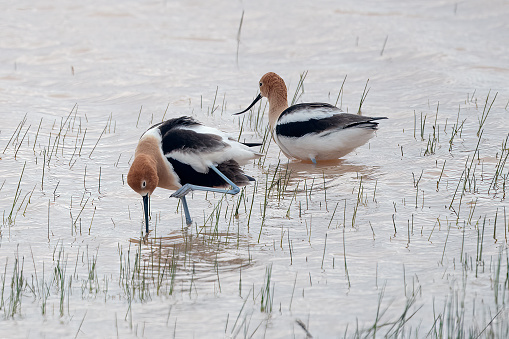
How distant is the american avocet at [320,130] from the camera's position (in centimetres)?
760

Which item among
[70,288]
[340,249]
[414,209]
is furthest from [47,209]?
[414,209]

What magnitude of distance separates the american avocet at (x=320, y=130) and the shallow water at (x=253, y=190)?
22cm

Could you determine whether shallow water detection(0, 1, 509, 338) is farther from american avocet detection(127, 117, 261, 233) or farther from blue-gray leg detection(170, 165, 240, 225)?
american avocet detection(127, 117, 261, 233)

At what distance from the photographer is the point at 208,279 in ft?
15.7

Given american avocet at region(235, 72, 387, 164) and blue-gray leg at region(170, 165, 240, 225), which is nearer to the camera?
blue-gray leg at region(170, 165, 240, 225)

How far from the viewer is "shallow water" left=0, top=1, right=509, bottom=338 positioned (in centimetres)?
432

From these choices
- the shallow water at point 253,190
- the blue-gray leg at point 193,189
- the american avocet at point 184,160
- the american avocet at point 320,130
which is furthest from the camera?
the american avocet at point 320,130

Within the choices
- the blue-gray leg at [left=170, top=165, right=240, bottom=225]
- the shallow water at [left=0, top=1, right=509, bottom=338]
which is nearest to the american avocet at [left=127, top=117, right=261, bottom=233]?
the blue-gray leg at [left=170, top=165, right=240, bottom=225]

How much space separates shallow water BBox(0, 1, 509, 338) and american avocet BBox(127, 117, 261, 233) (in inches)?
9.5

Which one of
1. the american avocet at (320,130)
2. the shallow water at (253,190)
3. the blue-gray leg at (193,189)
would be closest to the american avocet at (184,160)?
the blue-gray leg at (193,189)

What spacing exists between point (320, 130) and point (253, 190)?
1.17m

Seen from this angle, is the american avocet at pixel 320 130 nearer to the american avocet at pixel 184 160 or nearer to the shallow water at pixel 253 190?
the shallow water at pixel 253 190

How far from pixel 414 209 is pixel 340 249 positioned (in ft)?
3.48

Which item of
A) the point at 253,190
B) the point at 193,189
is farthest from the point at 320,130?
the point at 193,189
